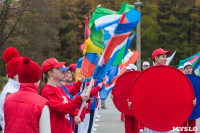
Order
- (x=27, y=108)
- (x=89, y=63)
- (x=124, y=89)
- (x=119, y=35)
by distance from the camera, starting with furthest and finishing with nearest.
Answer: (x=124, y=89) < (x=89, y=63) < (x=119, y=35) < (x=27, y=108)

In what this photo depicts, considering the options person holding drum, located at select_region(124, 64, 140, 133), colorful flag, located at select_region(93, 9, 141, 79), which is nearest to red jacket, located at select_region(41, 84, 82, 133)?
colorful flag, located at select_region(93, 9, 141, 79)

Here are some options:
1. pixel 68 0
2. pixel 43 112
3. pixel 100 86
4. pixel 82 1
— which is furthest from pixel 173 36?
pixel 43 112

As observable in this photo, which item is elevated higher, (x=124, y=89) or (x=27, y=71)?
(x=27, y=71)

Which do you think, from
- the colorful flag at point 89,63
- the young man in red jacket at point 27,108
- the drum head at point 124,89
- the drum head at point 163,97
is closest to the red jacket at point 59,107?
the young man in red jacket at point 27,108

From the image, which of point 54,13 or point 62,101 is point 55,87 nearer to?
point 62,101

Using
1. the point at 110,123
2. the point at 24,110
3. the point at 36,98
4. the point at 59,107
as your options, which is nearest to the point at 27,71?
the point at 36,98

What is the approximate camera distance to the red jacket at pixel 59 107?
170 inches

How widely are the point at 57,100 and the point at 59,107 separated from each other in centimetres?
16

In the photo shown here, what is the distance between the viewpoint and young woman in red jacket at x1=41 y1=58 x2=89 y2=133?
4.32 m

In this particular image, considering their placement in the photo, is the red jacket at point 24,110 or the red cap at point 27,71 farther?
the red cap at point 27,71

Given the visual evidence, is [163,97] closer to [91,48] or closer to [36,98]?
[91,48]

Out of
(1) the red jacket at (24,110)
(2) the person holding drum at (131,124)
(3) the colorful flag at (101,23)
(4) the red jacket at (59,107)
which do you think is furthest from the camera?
(2) the person holding drum at (131,124)

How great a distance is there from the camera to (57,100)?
4.45 m

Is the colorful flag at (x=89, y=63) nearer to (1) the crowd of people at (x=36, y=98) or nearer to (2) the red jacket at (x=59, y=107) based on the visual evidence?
(1) the crowd of people at (x=36, y=98)
